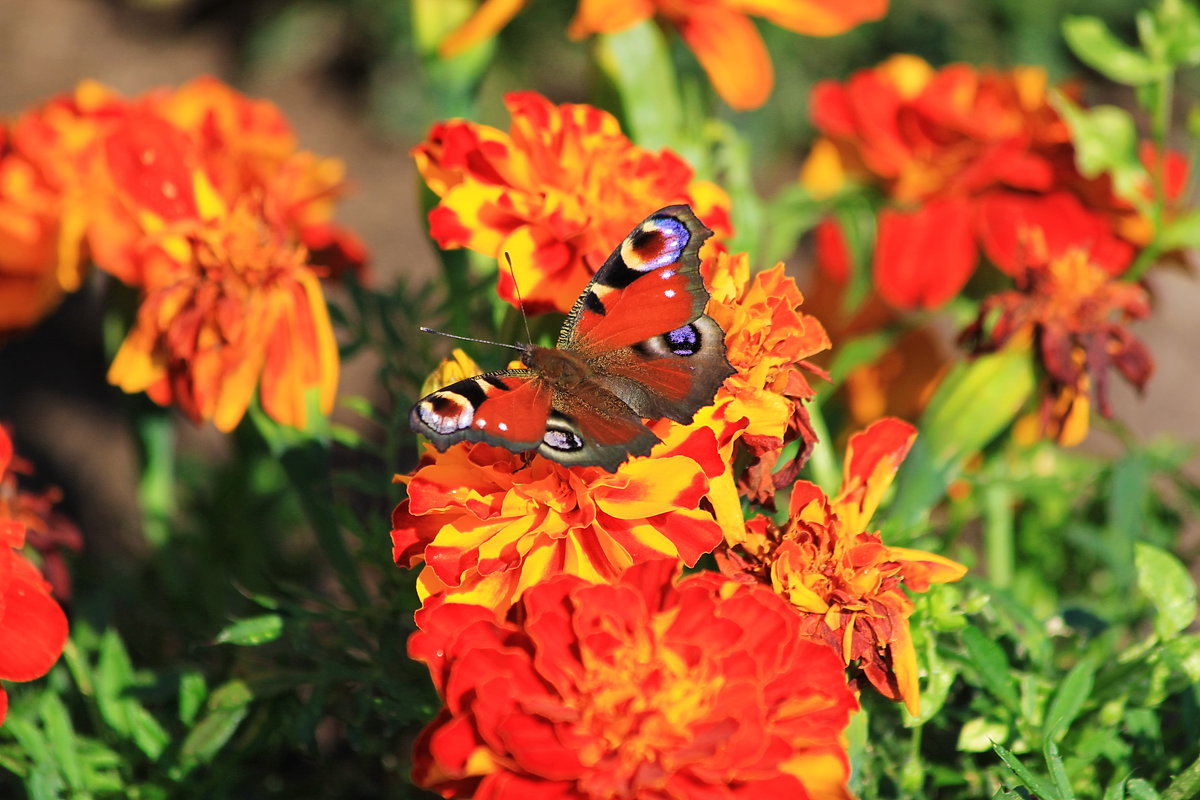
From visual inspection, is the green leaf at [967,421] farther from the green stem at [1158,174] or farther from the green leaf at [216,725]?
the green leaf at [216,725]

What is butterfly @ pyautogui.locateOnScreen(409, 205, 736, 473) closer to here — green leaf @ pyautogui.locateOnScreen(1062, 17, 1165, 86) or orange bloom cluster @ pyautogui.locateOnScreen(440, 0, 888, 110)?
orange bloom cluster @ pyautogui.locateOnScreen(440, 0, 888, 110)

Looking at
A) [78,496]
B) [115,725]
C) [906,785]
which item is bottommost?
[78,496]

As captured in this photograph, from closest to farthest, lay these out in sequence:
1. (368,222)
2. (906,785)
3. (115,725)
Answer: (906,785) → (115,725) → (368,222)

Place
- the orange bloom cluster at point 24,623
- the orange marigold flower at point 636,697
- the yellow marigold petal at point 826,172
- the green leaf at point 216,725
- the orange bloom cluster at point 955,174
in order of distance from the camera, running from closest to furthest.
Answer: the orange marigold flower at point 636,697
the orange bloom cluster at point 24,623
the green leaf at point 216,725
the orange bloom cluster at point 955,174
the yellow marigold petal at point 826,172

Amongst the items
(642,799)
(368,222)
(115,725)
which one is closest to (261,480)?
(115,725)

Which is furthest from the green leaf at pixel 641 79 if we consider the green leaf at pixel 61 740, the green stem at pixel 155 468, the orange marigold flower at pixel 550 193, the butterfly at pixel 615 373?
the green leaf at pixel 61 740

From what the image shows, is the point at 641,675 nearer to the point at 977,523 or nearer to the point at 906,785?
the point at 906,785
